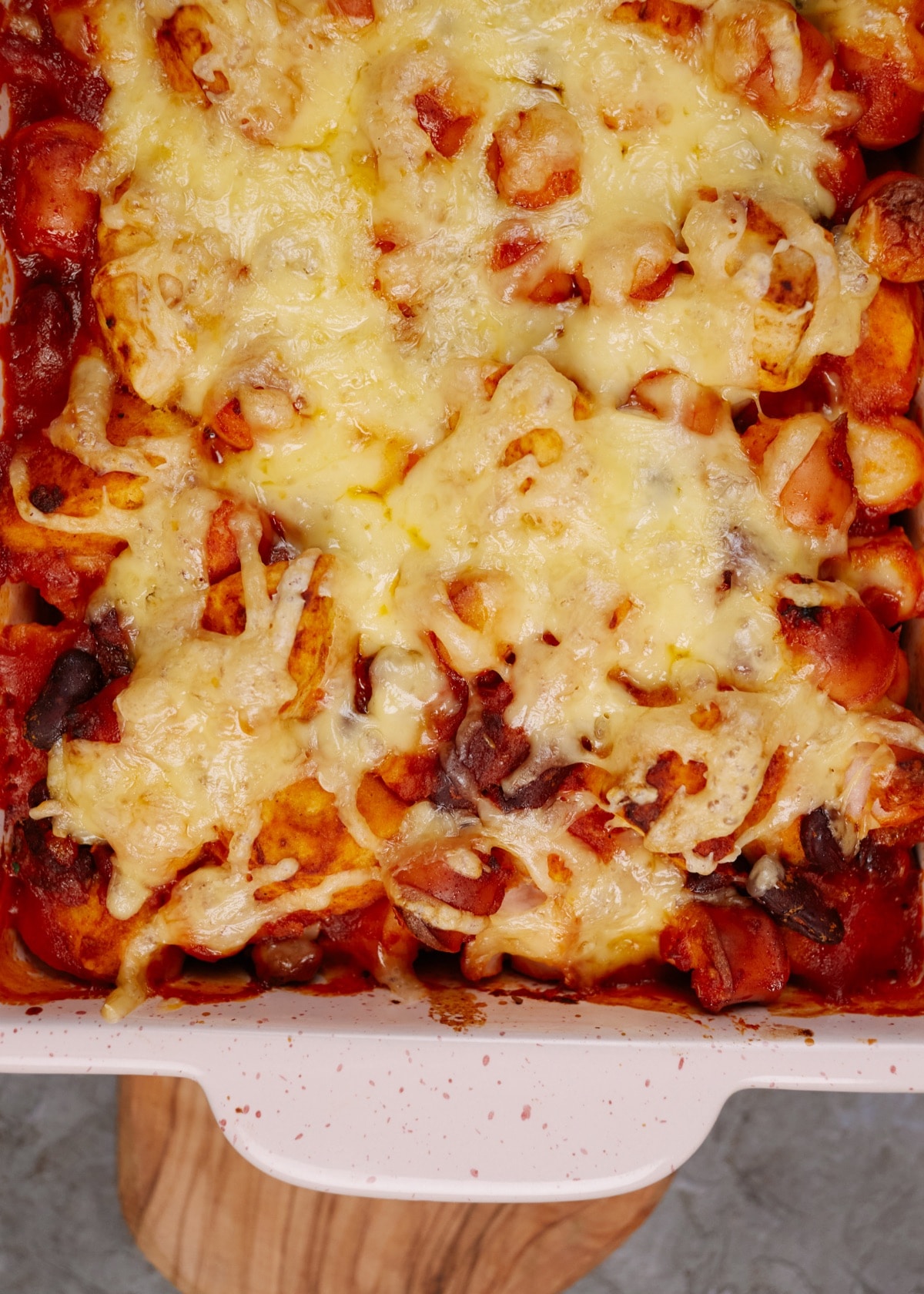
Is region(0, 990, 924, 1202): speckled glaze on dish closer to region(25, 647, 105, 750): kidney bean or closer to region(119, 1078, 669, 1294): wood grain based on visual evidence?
region(25, 647, 105, 750): kidney bean

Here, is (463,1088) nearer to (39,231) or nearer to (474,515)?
(474,515)

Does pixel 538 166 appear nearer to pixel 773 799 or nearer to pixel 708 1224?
pixel 773 799

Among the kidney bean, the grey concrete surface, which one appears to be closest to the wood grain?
the grey concrete surface

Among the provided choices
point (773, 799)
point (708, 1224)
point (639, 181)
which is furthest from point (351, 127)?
point (708, 1224)

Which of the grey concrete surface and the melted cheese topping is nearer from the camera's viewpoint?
the melted cheese topping

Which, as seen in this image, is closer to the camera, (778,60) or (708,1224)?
(778,60)

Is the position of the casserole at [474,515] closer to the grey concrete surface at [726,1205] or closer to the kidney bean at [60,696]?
the kidney bean at [60,696]

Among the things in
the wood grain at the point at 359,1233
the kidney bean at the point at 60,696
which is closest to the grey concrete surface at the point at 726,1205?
the wood grain at the point at 359,1233

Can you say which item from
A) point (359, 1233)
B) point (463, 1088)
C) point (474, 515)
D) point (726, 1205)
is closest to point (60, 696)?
point (474, 515)
